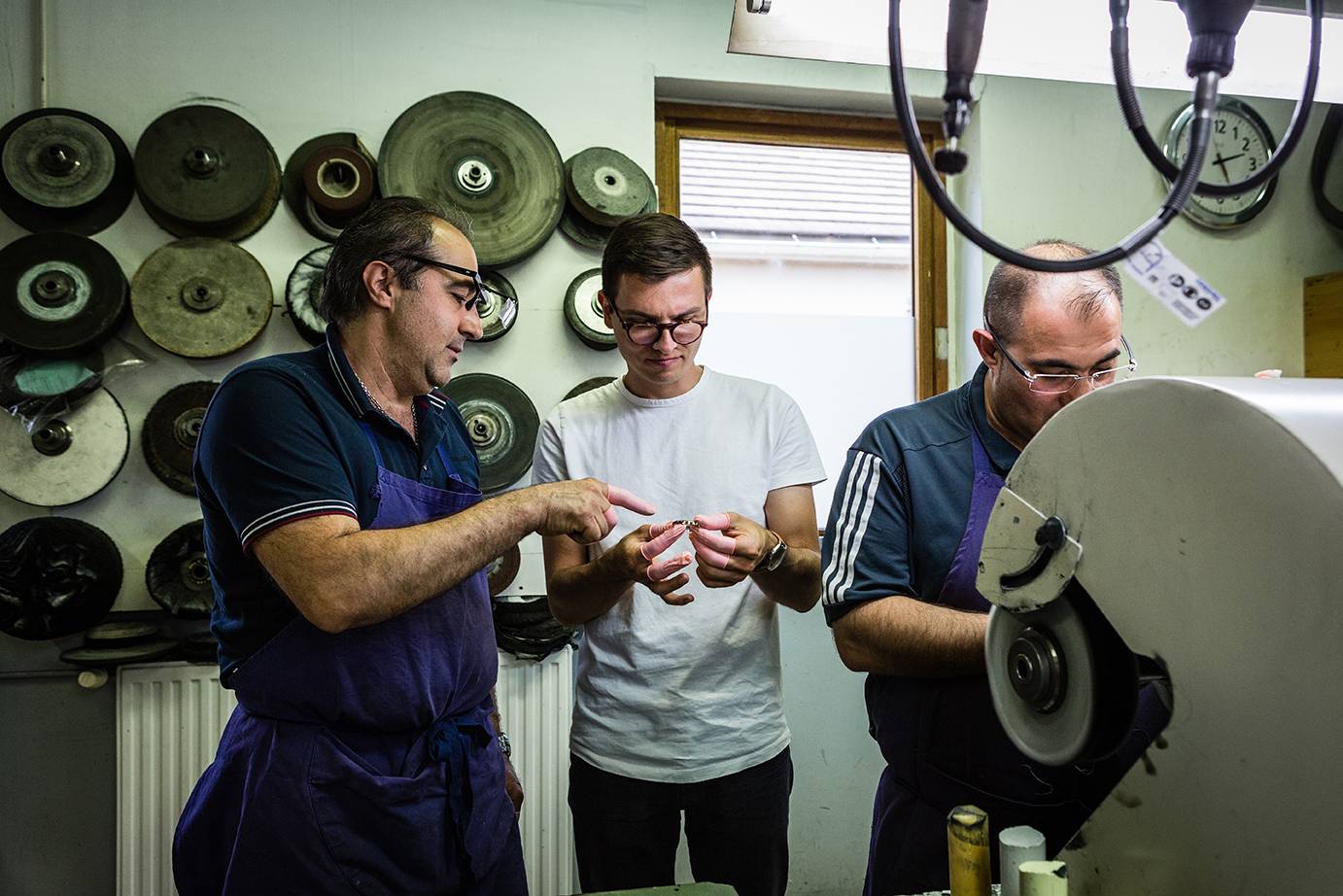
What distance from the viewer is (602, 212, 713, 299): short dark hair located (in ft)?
5.80

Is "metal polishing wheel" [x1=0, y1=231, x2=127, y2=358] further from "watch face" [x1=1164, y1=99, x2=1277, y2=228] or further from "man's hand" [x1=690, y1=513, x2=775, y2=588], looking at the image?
"watch face" [x1=1164, y1=99, x2=1277, y2=228]

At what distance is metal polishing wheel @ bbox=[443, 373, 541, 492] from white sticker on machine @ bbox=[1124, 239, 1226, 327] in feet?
6.53

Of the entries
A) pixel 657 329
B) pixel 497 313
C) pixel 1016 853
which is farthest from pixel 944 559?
pixel 497 313

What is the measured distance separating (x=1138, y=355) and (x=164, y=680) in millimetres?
3087

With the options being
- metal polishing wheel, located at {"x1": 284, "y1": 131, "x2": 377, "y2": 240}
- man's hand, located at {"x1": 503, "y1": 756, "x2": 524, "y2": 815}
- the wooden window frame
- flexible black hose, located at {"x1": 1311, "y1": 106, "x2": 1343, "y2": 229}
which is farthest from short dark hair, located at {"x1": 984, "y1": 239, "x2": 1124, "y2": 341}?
flexible black hose, located at {"x1": 1311, "y1": 106, "x2": 1343, "y2": 229}

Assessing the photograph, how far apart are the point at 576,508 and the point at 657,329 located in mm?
434

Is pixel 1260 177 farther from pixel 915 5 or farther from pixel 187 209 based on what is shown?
pixel 187 209

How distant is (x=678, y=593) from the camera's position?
5.85 feet

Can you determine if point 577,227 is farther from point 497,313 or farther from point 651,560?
point 651,560

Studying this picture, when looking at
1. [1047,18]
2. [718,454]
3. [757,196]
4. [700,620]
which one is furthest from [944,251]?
[1047,18]

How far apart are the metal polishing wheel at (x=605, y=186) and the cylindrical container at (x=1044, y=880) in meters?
2.25

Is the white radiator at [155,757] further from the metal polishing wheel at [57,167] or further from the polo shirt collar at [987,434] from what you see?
the polo shirt collar at [987,434]

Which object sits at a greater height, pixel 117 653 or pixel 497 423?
pixel 497 423

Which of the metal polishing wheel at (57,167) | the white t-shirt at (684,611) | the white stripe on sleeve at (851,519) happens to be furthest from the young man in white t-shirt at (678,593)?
the metal polishing wheel at (57,167)
